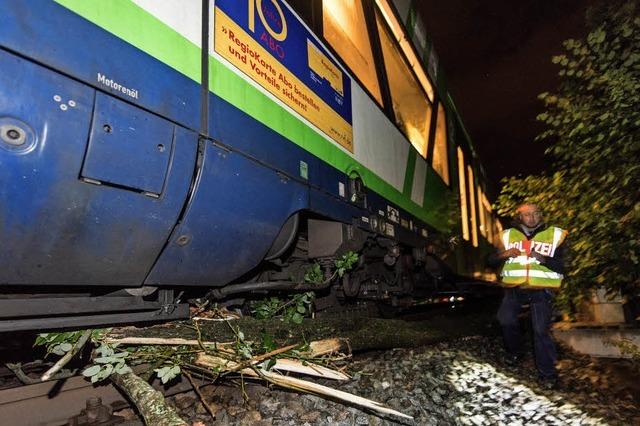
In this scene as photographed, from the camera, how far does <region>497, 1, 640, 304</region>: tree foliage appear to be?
3.72 m

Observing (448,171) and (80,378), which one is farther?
(448,171)

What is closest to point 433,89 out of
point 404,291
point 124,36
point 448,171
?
point 448,171

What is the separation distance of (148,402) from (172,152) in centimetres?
100

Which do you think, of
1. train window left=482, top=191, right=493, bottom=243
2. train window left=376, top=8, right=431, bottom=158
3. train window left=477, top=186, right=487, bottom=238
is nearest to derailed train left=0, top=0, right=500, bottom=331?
train window left=376, top=8, right=431, bottom=158

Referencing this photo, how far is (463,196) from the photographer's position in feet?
24.1

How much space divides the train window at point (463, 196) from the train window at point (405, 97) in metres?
2.01

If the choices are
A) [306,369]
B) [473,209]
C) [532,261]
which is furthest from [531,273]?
[473,209]

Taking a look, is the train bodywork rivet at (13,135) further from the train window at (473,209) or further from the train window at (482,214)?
the train window at (482,214)

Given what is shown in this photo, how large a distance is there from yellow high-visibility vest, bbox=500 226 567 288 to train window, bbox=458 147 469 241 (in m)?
3.02

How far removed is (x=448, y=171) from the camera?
6.33 metres

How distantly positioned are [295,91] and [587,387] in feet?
9.86

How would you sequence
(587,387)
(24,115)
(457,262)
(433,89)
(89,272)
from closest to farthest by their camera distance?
(24,115)
(89,272)
(587,387)
(433,89)
(457,262)

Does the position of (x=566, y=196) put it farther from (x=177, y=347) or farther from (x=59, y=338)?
(x=59, y=338)

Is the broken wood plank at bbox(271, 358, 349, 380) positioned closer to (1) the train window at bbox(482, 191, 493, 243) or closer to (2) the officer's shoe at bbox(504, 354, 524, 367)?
(2) the officer's shoe at bbox(504, 354, 524, 367)
